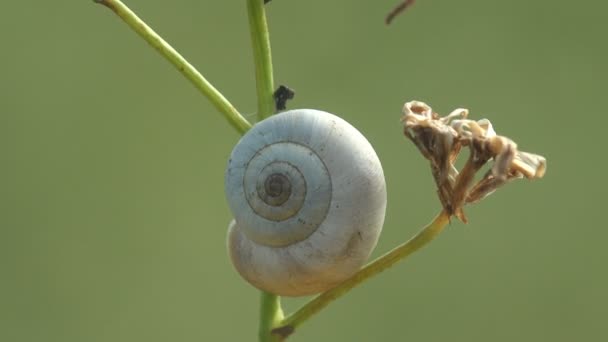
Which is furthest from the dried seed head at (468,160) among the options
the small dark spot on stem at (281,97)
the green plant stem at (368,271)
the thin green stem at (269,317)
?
the thin green stem at (269,317)

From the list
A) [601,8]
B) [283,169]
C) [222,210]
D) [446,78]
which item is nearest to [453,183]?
[283,169]

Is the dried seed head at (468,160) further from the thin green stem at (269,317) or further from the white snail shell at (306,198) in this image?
the thin green stem at (269,317)

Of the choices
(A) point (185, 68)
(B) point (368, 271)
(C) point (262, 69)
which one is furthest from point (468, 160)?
(A) point (185, 68)

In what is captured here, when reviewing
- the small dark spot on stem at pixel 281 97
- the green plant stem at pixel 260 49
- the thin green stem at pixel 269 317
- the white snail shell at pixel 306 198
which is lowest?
the thin green stem at pixel 269 317

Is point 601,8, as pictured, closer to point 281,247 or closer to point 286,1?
point 286,1

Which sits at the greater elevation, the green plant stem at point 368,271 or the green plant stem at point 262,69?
the green plant stem at point 262,69

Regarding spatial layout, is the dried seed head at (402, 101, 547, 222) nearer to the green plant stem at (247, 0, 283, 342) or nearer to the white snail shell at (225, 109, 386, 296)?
the white snail shell at (225, 109, 386, 296)
